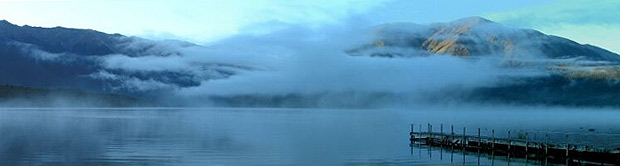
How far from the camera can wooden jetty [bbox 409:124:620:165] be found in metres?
67.9

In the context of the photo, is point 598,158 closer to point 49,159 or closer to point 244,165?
point 244,165

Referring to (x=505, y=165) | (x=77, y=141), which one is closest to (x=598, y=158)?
(x=505, y=165)

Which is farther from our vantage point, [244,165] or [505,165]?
[505,165]

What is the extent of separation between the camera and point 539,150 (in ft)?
250

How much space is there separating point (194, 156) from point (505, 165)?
2990cm

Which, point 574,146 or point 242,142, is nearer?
point 574,146

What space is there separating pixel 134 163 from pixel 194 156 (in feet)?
30.0

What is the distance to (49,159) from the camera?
6825cm

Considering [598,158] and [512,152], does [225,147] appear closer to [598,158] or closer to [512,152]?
[512,152]

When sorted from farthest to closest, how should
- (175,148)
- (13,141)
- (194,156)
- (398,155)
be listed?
(13,141), (175,148), (398,155), (194,156)

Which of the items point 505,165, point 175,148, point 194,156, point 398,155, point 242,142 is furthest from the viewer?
point 242,142

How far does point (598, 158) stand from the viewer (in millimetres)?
68188

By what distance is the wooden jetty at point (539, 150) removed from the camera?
6794 centimetres

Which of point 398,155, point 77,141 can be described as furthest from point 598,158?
point 77,141
